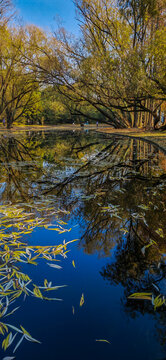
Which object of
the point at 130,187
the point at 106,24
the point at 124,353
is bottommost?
the point at 124,353

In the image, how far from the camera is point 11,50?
3225 centimetres

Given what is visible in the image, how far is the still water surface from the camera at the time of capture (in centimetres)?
189

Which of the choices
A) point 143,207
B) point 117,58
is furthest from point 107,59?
point 143,207

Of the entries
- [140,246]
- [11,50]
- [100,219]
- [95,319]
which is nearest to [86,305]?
[95,319]

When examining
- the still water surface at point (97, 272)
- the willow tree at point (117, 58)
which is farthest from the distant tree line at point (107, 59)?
the still water surface at point (97, 272)

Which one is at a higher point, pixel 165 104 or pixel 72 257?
pixel 165 104

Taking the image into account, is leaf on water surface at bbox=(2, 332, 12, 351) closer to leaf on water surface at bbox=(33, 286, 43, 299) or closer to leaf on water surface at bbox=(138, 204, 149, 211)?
leaf on water surface at bbox=(33, 286, 43, 299)

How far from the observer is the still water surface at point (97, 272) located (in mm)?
1889

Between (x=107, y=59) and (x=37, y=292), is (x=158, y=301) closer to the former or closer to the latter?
(x=37, y=292)

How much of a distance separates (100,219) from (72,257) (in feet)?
4.29

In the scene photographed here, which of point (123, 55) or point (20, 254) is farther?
point (123, 55)

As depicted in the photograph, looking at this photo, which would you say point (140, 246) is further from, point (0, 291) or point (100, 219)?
point (0, 291)

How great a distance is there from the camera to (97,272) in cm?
286

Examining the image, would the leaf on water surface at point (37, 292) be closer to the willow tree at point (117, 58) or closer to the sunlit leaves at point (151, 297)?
the sunlit leaves at point (151, 297)
